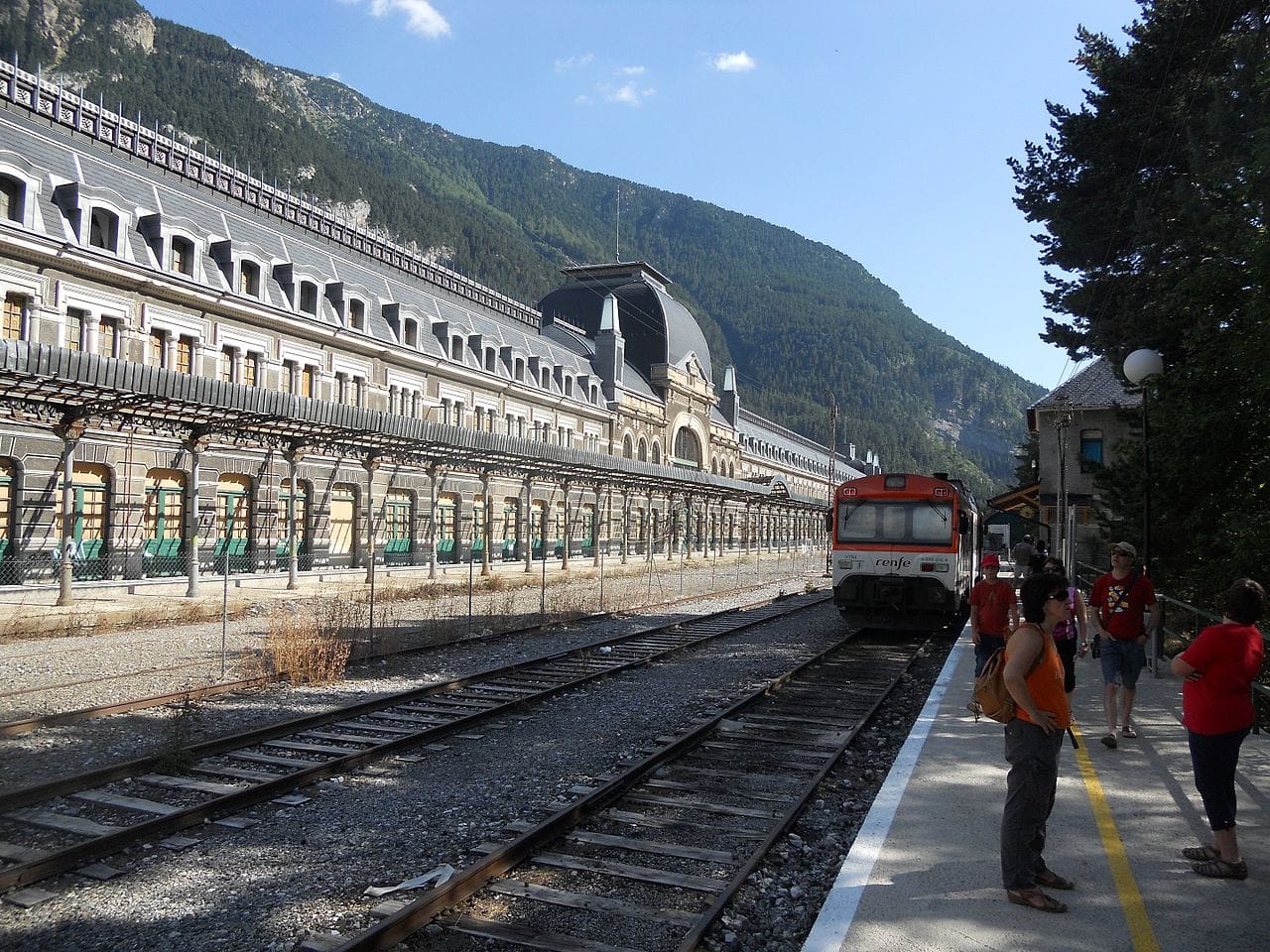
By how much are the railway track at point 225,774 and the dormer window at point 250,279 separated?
82.8ft

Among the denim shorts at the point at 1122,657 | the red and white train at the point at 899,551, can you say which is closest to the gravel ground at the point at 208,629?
the red and white train at the point at 899,551

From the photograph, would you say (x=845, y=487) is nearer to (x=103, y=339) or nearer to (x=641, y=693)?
(x=641, y=693)

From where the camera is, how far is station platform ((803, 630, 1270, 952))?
4.21 meters

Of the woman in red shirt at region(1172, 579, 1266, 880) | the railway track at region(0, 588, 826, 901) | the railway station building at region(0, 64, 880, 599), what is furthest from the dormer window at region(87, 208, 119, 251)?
the woman in red shirt at region(1172, 579, 1266, 880)

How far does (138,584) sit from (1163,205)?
26291 millimetres

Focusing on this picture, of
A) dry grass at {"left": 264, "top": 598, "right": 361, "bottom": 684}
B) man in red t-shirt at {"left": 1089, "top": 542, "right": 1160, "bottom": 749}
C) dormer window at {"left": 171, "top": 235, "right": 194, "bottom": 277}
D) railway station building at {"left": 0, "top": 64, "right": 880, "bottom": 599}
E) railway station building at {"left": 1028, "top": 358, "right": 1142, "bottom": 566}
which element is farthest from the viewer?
railway station building at {"left": 1028, "top": 358, "right": 1142, "bottom": 566}

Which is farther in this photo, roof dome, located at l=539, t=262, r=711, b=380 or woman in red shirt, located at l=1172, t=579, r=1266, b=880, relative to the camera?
roof dome, located at l=539, t=262, r=711, b=380

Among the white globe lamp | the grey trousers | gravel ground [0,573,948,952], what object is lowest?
gravel ground [0,573,948,952]

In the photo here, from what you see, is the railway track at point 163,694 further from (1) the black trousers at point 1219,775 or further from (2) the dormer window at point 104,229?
(2) the dormer window at point 104,229

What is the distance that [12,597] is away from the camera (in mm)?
21344

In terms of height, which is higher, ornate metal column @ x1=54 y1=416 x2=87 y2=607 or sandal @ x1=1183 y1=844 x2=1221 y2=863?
ornate metal column @ x1=54 y1=416 x2=87 y2=607

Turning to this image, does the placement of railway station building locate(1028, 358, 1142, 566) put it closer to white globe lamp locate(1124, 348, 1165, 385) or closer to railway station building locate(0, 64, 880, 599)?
railway station building locate(0, 64, 880, 599)

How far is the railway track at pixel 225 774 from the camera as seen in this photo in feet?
19.0

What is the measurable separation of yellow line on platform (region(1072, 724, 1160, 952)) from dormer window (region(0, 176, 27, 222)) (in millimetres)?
28609
